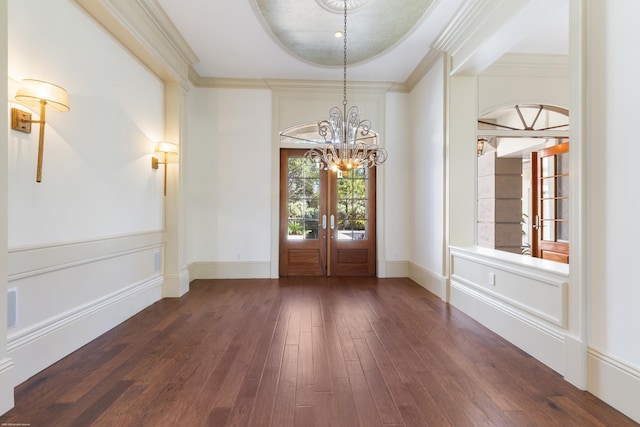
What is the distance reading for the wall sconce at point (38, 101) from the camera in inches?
79.0

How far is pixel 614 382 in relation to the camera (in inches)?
72.9

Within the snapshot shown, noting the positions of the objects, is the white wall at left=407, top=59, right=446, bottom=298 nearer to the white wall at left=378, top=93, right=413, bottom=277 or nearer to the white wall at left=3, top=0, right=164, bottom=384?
the white wall at left=378, top=93, right=413, bottom=277

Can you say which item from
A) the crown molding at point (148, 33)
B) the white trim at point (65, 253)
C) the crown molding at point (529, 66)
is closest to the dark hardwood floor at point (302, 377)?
the white trim at point (65, 253)

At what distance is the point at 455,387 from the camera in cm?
205

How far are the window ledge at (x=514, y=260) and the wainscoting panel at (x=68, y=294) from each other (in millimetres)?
3950

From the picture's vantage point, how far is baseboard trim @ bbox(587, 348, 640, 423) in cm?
174

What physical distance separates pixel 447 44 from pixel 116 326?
5219 millimetres

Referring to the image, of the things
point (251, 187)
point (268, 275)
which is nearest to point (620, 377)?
point (268, 275)

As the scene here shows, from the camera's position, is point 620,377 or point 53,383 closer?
point 620,377

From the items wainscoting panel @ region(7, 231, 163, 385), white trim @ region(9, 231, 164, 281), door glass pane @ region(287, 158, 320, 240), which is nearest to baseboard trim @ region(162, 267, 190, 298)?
wainscoting panel @ region(7, 231, 163, 385)

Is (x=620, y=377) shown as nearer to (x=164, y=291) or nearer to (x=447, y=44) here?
(x=447, y=44)

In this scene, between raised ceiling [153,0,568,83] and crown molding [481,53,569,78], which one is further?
crown molding [481,53,569,78]

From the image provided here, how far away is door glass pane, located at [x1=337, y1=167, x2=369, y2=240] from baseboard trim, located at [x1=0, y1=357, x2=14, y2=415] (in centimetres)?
447

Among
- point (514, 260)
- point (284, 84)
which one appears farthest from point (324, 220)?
point (514, 260)
